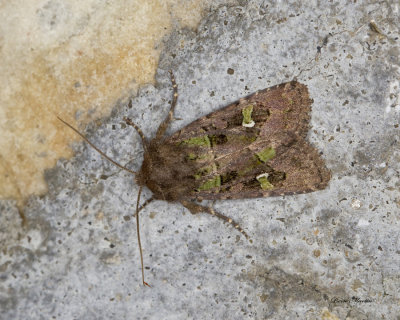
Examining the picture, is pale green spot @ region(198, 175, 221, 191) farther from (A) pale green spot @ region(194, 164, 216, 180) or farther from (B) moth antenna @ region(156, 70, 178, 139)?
(B) moth antenna @ region(156, 70, 178, 139)

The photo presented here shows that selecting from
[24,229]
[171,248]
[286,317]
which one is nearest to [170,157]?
[171,248]

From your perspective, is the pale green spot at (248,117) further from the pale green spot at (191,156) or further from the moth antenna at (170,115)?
the moth antenna at (170,115)

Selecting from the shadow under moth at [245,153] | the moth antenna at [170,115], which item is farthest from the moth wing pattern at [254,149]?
the moth antenna at [170,115]

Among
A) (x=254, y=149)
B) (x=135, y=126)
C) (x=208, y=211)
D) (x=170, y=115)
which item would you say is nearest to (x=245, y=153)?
(x=254, y=149)

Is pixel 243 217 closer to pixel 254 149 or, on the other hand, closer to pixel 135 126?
pixel 254 149

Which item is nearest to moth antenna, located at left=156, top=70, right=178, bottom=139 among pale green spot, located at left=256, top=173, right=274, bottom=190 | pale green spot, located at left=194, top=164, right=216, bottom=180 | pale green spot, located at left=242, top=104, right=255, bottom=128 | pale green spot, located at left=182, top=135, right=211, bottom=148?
pale green spot, located at left=182, top=135, right=211, bottom=148

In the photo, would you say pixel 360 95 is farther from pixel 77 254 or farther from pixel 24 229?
pixel 24 229
